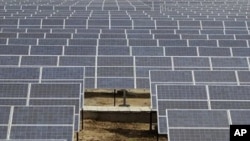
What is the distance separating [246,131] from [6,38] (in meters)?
17.2

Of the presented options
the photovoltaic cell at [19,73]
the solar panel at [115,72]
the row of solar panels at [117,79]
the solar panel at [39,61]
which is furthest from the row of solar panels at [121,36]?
the photovoltaic cell at [19,73]

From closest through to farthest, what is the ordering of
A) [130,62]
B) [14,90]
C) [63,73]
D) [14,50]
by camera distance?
[14,90], [63,73], [130,62], [14,50]

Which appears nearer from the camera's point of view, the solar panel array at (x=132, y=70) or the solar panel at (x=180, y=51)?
the solar panel array at (x=132, y=70)

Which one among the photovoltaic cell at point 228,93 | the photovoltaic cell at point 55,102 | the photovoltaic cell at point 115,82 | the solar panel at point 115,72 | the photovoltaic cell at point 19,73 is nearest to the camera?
the photovoltaic cell at point 55,102

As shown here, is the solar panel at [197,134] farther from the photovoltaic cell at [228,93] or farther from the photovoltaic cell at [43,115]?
the photovoltaic cell at [228,93]

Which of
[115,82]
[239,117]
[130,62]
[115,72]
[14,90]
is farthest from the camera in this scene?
[130,62]

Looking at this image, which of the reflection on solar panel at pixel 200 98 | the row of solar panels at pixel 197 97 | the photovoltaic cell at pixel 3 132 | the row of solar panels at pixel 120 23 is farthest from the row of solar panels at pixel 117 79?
the row of solar panels at pixel 120 23

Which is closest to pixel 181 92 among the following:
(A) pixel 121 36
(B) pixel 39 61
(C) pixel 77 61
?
(C) pixel 77 61

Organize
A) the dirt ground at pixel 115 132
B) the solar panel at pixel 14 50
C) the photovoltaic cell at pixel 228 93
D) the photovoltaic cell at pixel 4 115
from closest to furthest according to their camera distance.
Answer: the photovoltaic cell at pixel 4 115 < the photovoltaic cell at pixel 228 93 < the dirt ground at pixel 115 132 < the solar panel at pixel 14 50

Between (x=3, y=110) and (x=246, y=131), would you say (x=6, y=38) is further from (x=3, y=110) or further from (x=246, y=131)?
(x=246, y=131)

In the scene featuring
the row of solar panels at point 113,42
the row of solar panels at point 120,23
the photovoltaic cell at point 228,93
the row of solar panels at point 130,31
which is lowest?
the photovoltaic cell at point 228,93

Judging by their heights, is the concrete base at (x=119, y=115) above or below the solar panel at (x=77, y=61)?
below

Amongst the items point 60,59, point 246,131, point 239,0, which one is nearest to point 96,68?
point 60,59

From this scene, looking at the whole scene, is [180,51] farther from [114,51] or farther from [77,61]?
[77,61]
